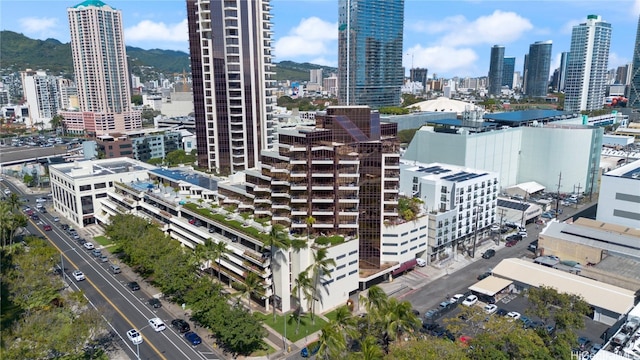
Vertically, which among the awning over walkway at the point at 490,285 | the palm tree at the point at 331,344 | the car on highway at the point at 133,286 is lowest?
the car on highway at the point at 133,286

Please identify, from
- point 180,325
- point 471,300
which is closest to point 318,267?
point 180,325

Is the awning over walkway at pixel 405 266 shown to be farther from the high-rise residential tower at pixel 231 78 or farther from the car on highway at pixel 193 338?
the high-rise residential tower at pixel 231 78

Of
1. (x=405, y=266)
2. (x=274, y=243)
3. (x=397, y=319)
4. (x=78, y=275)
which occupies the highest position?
(x=274, y=243)

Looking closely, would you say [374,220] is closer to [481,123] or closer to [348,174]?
[348,174]

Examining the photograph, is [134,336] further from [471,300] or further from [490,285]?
[490,285]

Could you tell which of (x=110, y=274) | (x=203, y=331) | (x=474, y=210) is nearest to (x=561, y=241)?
(x=474, y=210)

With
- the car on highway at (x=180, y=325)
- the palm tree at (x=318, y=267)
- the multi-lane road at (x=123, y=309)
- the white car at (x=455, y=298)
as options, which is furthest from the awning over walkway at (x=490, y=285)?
the car on highway at (x=180, y=325)

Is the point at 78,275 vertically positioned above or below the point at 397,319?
below
